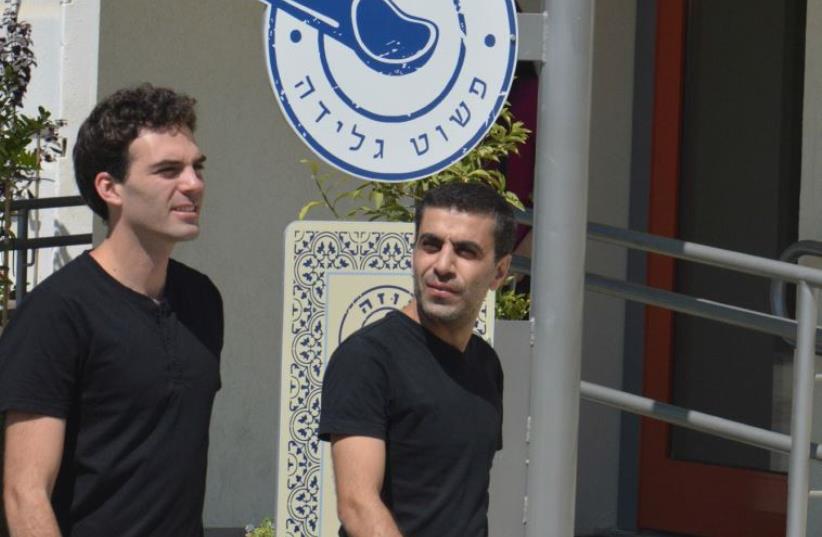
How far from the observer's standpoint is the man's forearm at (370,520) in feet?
10.4

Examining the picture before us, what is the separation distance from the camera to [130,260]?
10.7 ft

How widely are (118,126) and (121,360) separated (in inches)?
18.0

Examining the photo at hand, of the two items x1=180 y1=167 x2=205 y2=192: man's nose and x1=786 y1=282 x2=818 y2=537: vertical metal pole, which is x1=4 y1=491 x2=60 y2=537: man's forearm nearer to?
x1=180 y1=167 x2=205 y2=192: man's nose

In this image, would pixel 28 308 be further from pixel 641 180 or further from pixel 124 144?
pixel 641 180

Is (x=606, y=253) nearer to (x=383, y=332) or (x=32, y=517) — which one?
(x=383, y=332)

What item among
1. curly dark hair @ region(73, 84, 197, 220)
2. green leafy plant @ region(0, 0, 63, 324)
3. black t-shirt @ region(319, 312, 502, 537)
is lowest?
black t-shirt @ region(319, 312, 502, 537)

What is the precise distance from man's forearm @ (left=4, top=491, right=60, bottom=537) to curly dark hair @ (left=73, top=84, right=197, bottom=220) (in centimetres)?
59

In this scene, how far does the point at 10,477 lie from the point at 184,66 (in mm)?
3850

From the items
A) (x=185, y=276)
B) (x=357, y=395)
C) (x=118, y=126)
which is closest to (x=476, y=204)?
(x=357, y=395)

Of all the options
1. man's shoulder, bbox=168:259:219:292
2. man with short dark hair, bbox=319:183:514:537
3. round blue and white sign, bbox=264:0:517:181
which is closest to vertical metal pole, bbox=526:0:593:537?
round blue and white sign, bbox=264:0:517:181

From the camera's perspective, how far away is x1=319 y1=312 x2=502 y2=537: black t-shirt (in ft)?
10.7

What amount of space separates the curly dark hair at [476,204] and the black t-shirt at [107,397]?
0.59 m

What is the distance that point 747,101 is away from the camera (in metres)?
6.90

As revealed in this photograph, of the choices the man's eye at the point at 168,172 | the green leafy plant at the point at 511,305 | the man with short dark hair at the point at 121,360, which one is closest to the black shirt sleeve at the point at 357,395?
the man with short dark hair at the point at 121,360
